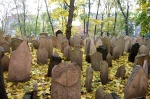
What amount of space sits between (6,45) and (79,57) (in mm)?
2990

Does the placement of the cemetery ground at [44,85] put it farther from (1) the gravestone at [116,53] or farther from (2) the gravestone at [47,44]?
(1) the gravestone at [116,53]

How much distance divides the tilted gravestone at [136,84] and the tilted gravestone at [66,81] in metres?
1.20

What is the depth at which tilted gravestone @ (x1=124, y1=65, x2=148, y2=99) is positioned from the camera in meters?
4.38

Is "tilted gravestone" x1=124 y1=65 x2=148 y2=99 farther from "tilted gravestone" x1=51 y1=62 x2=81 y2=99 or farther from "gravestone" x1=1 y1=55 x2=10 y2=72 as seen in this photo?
"gravestone" x1=1 y1=55 x2=10 y2=72

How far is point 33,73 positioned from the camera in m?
6.46

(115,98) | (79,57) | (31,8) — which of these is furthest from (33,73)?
(31,8)

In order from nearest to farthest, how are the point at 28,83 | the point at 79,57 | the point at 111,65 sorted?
the point at 28,83 < the point at 79,57 < the point at 111,65

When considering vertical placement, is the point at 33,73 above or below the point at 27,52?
below

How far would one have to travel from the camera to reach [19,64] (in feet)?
19.0

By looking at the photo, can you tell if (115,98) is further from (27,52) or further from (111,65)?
(111,65)

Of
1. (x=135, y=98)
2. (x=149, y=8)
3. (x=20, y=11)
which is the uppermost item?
(x=20, y=11)

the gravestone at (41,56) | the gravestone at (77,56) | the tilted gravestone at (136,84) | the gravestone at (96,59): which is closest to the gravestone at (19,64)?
the gravestone at (41,56)

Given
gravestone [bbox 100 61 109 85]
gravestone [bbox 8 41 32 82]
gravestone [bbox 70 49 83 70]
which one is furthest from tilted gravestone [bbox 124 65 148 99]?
gravestone [bbox 70 49 83 70]

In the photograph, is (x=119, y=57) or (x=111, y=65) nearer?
(x=111, y=65)
